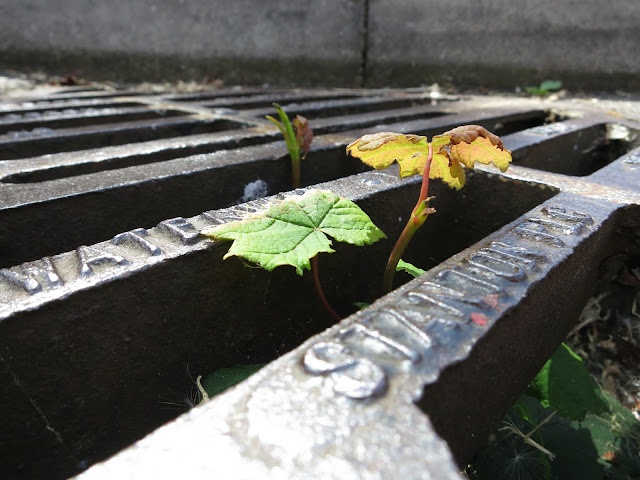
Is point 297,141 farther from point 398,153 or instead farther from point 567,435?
point 567,435

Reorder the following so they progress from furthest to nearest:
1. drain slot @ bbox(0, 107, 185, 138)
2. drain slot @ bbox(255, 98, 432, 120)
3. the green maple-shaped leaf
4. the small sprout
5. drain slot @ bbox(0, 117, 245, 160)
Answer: drain slot @ bbox(255, 98, 432, 120) → drain slot @ bbox(0, 107, 185, 138) → drain slot @ bbox(0, 117, 245, 160) → the small sprout → the green maple-shaped leaf

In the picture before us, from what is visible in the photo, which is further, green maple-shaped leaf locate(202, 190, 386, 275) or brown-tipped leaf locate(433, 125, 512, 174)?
brown-tipped leaf locate(433, 125, 512, 174)

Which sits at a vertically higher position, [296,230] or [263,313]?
[296,230]

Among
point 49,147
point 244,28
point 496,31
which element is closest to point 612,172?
point 49,147

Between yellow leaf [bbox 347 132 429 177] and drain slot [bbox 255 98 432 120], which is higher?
yellow leaf [bbox 347 132 429 177]

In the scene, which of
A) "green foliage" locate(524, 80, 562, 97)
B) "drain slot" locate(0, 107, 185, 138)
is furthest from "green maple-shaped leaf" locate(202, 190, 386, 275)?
"green foliage" locate(524, 80, 562, 97)

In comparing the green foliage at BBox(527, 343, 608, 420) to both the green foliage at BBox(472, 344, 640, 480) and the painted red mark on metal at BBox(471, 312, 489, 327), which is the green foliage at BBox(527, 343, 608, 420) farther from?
the painted red mark on metal at BBox(471, 312, 489, 327)

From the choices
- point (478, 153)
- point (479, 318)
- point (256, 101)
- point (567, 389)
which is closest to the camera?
point (479, 318)

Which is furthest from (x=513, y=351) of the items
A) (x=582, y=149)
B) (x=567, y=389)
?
(x=582, y=149)
